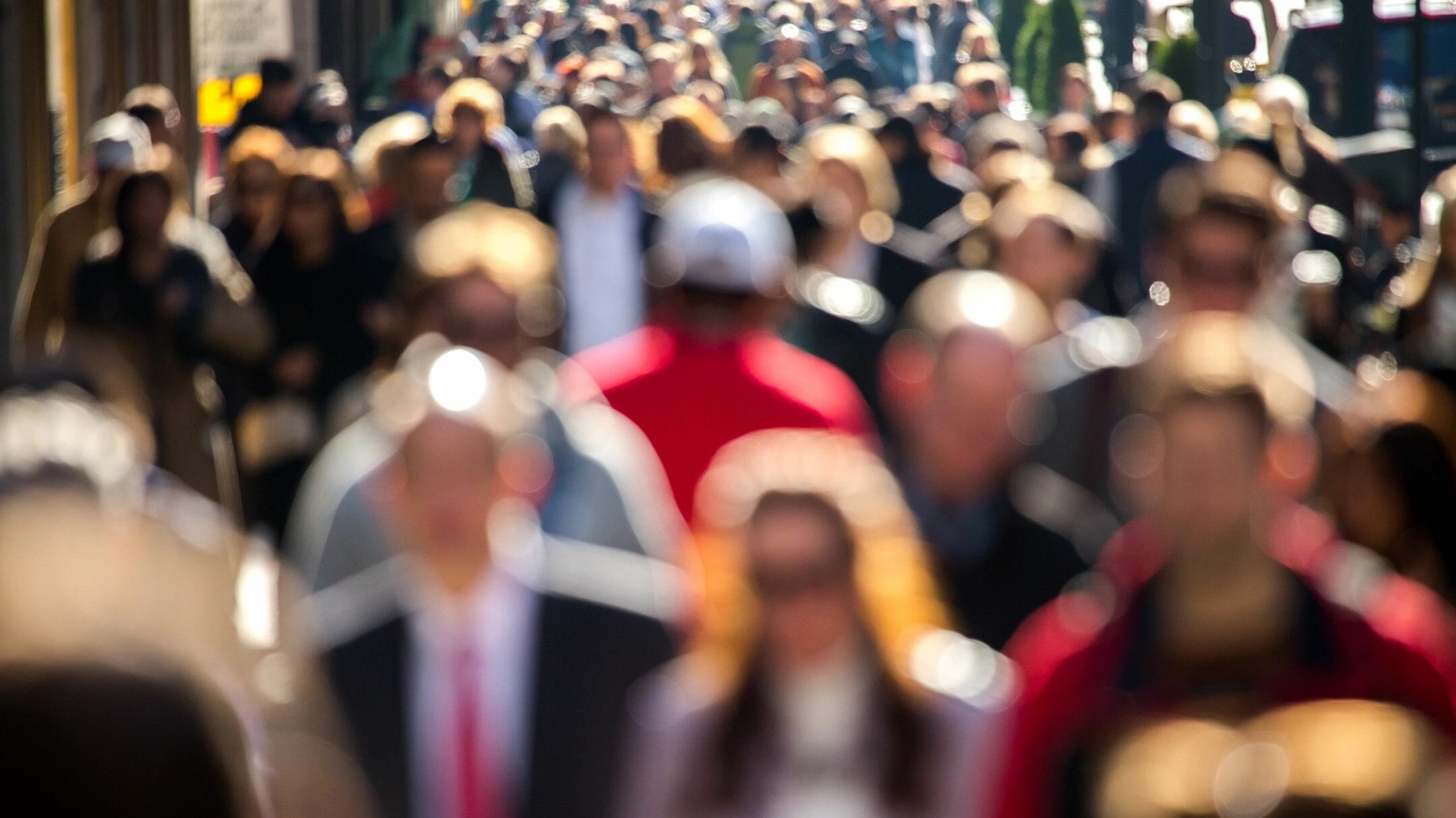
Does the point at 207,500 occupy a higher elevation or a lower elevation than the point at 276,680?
lower

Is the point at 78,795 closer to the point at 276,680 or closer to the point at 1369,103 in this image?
the point at 276,680

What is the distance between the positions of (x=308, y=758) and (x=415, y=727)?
180cm

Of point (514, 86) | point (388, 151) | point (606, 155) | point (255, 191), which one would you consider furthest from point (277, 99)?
point (606, 155)

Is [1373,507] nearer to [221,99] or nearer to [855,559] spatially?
[855,559]

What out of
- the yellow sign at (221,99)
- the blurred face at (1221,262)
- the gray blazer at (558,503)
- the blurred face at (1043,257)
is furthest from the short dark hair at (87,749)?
the yellow sign at (221,99)

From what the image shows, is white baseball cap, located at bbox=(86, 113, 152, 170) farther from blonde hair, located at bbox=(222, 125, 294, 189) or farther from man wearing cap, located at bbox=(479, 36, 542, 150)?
man wearing cap, located at bbox=(479, 36, 542, 150)

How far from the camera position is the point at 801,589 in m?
3.89

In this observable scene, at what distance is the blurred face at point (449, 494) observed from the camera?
4.09 m

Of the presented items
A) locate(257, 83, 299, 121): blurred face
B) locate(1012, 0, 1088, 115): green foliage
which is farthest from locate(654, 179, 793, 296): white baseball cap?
locate(1012, 0, 1088, 115): green foliage

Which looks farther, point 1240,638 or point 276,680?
point 1240,638

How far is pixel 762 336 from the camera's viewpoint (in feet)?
19.1

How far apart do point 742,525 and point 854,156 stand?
4.78 meters

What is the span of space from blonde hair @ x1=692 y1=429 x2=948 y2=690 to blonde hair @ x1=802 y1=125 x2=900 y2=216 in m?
4.30

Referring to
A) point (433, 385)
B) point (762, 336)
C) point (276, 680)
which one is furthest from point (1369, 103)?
point (276, 680)
